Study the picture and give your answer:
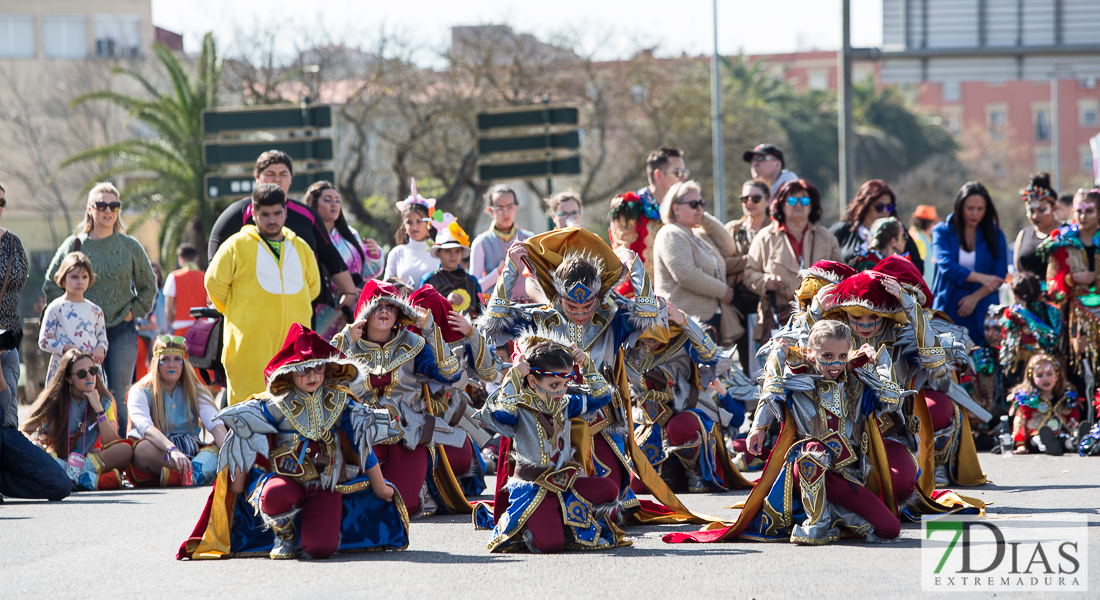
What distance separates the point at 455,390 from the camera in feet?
24.3

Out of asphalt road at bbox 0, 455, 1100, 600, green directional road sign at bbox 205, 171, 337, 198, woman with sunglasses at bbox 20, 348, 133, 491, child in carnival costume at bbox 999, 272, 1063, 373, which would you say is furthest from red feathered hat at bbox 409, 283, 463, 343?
green directional road sign at bbox 205, 171, 337, 198

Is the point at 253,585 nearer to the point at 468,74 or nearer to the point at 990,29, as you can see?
the point at 990,29

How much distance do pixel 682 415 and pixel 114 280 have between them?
4482mm

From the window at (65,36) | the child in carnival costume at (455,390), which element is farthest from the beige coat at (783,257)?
the window at (65,36)

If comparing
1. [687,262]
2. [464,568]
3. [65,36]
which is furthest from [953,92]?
[464,568]

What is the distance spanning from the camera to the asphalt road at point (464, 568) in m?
5.07

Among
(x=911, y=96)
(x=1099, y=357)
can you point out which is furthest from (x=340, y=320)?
(x=911, y=96)

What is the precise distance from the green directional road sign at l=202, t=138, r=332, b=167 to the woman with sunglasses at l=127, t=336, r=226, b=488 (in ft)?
21.0

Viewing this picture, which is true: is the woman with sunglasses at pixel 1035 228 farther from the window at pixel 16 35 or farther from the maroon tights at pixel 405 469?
the window at pixel 16 35

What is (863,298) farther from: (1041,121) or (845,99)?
(1041,121)

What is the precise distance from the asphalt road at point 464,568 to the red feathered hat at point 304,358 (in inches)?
33.7

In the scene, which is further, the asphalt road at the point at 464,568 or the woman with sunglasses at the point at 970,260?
the woman with sunglasses at the point at 970,260

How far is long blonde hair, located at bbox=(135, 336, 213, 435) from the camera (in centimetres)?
906

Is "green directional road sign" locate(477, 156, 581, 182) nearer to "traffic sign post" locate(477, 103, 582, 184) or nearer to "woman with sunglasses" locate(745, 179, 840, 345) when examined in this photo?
"traffic sign post" locate(477, 103, 582, 184)
